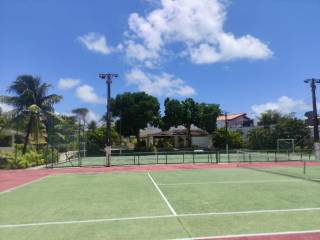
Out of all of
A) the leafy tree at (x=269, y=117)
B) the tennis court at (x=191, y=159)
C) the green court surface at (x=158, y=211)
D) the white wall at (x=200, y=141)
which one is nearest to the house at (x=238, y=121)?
the leafy tree at (x=269, y=117)

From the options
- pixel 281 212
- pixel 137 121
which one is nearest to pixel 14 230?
pixel 281 212

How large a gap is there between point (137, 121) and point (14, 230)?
6147cm

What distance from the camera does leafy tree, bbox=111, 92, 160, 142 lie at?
7162 centimetres

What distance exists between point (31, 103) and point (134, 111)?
27249mm

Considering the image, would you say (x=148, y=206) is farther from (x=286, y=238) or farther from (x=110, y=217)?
(x=286, y=238)

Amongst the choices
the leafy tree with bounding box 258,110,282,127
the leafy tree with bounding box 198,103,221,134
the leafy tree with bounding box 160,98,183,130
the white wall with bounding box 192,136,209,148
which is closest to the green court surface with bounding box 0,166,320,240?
the leafy tree with bounding box 160,98,183,130

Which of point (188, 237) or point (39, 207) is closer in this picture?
point (188, 237)

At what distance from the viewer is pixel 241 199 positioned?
48.6ft

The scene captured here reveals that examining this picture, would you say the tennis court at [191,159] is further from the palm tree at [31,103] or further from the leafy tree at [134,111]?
the leafy tree at [134,111]

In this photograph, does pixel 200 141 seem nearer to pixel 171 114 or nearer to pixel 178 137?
pixel 178 137

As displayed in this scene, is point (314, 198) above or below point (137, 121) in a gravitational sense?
below

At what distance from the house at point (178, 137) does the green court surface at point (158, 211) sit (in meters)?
62.2

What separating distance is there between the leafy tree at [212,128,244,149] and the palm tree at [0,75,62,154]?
3390cm

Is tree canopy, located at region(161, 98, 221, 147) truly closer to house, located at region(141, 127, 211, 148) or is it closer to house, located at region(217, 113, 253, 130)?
house, located at region(141, 127, 211, 148)
